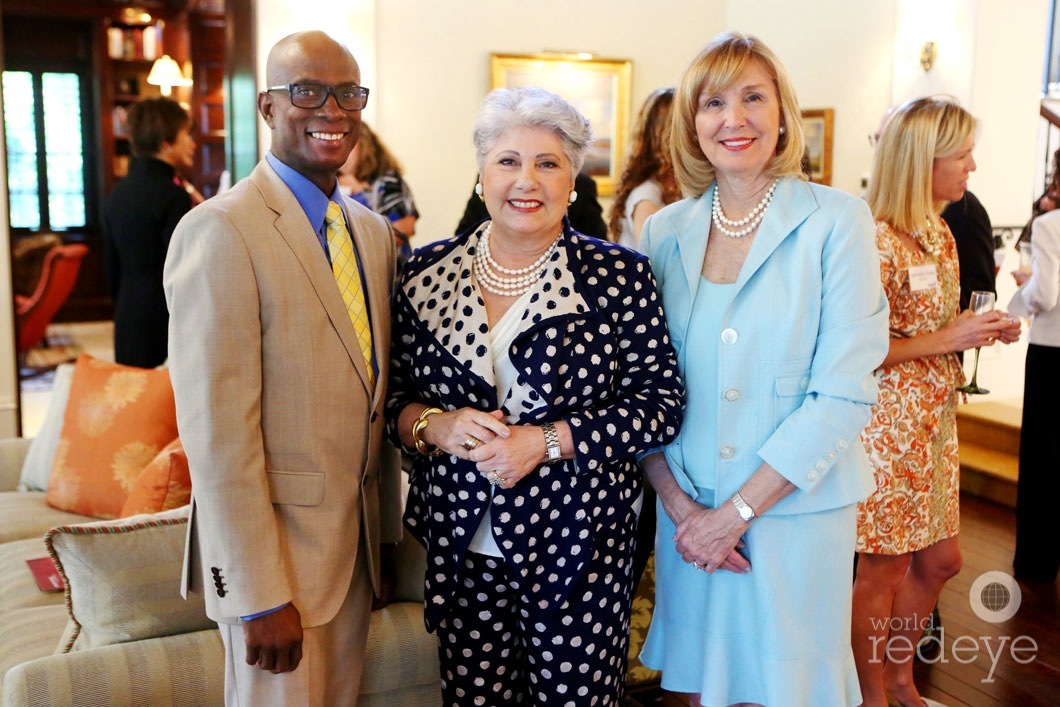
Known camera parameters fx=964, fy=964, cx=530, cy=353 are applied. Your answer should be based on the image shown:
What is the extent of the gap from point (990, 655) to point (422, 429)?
8.62 feet

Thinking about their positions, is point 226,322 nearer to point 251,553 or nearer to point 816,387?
point 251,553

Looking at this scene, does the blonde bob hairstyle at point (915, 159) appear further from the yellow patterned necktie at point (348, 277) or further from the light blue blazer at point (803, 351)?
the yellow patterned necktie at point (348, 277)

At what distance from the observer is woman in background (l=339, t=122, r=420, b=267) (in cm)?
475

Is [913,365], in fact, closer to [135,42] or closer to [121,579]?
[121,579]

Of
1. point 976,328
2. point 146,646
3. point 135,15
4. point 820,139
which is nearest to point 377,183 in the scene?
point 976,328

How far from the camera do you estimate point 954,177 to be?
2.77 meters

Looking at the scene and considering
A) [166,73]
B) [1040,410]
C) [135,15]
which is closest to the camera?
[1040,410]

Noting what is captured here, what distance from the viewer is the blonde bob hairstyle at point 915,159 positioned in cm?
270

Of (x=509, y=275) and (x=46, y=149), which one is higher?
(x=46, y=149)

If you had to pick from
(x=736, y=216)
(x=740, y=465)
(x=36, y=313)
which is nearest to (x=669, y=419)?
(x=740, y=465)

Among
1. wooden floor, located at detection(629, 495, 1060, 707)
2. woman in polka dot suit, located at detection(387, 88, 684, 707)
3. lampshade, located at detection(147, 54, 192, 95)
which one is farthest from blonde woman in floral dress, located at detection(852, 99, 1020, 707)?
lampshade, located at detection(147, 54, 192, 95)

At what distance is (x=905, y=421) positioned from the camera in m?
2.69

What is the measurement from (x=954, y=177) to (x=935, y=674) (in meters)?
1.68

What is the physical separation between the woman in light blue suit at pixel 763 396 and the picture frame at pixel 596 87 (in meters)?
5.12
